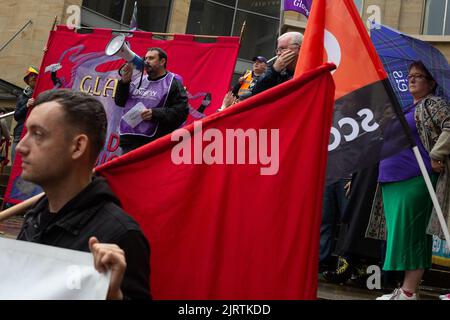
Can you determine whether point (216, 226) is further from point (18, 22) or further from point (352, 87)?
point (18, 22)

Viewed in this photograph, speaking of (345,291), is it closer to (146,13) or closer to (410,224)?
(410,224)

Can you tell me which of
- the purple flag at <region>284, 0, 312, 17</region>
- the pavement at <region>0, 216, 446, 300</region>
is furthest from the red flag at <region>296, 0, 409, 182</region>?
the purple flag at <region>284, 0, 312, 17</region>

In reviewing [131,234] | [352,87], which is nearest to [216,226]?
[131,234]

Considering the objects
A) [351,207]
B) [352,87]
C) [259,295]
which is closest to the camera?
[259,295]

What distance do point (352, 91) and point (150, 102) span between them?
2.65 m

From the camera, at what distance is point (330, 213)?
5828mm

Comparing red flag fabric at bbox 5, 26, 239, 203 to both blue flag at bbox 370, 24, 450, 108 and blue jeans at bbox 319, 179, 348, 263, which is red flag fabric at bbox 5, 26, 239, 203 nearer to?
blue jeans at bbox 319, 179, 348, 263

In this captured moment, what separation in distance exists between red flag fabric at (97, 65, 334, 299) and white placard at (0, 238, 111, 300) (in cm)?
68

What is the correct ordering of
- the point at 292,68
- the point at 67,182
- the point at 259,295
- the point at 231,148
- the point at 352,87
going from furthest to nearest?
the point at 292,68 → the point at 352,87 → the point at 231,148 → the point at 259,295 → the point at 67,182

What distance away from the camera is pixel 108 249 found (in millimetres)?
1633

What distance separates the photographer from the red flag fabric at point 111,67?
725cm

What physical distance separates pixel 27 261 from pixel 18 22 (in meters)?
15.1

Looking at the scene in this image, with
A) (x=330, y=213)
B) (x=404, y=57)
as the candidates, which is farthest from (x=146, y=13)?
(x=404, y=57)
